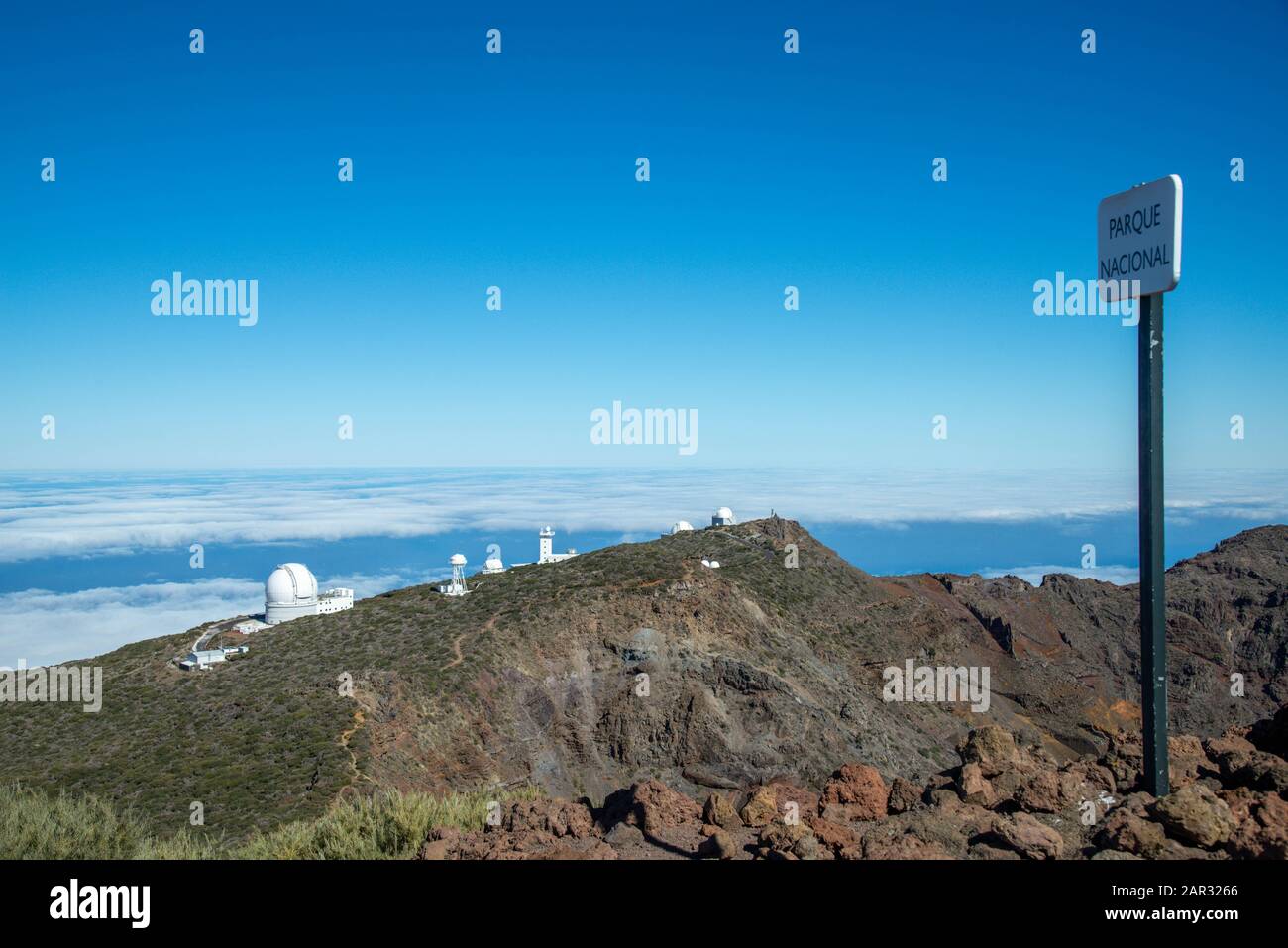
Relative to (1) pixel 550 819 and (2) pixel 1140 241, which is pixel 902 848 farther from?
(2) pixel 1140 241

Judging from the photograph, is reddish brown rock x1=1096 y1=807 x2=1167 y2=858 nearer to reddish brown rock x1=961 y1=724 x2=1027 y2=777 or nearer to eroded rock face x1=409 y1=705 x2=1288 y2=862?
eroded rock face x1=409 y1=705 x2=1288 y2=862

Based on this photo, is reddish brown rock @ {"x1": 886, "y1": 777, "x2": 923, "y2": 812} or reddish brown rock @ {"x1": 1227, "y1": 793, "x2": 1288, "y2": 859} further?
reddish brown rock @ {"x1": 886, "y1": 777, "x2": 923, "y2": 812}

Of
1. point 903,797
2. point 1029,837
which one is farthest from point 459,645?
point 1029,837

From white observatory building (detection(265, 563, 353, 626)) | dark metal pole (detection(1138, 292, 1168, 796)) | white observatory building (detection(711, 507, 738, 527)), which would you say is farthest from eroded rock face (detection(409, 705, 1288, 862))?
white observatory building (detection(711, 507, 738, 527))

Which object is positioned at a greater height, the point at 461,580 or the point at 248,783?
the point at 461,580
